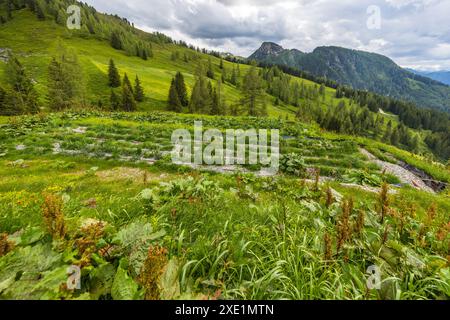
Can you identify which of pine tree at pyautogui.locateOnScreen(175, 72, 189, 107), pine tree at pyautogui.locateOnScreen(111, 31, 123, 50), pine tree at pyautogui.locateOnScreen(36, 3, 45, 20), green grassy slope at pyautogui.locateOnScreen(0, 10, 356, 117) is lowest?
pine tree at pyautogui.locateOnScreen(175, 72, 189, 107)

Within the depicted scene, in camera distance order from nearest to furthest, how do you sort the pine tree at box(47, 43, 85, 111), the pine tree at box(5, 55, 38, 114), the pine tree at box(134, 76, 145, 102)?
1. the pine tree at box(47, 43, 85, 111)
2. the pine tree at box(5, 55, 38, 114)
3. the pine tree at box(134, 76, 145, 102)

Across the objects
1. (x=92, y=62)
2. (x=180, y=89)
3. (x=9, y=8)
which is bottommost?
(x=180, y=89)

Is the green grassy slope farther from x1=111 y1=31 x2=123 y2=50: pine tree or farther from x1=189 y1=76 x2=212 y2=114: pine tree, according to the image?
x1=189 y1=76 x2=212 y2=114: pine tree

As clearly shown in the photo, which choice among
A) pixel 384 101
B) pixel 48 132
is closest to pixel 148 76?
pixel 48 132

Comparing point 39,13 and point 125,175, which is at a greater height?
point 39,13

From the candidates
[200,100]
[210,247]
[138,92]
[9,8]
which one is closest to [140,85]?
[138,92]

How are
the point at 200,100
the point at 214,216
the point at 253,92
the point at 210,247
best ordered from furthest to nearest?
1. the point at 200,100
2. the point at 253,92
3. the point at 214,216
4. the point at 210,247

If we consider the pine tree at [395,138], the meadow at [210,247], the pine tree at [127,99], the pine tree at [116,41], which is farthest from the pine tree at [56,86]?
the pine tree at [395,138]

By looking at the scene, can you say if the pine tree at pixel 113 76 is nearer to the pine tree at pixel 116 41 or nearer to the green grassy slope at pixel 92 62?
the green grassy slope at pixel 92 62

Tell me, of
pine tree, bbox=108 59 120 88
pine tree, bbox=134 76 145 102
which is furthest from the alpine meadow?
pine tree, bbox=108 59 120 88

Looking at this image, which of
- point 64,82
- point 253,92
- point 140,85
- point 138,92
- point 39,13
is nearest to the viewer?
point 64,82

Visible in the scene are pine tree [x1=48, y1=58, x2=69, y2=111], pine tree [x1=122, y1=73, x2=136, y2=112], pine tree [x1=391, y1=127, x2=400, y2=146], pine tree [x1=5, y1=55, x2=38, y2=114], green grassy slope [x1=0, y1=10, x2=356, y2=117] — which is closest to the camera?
pine tree [x1=48, y1=58, x2=69, y2=111]

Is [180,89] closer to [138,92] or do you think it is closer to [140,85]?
[138,92]

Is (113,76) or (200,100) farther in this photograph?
(113,76)
